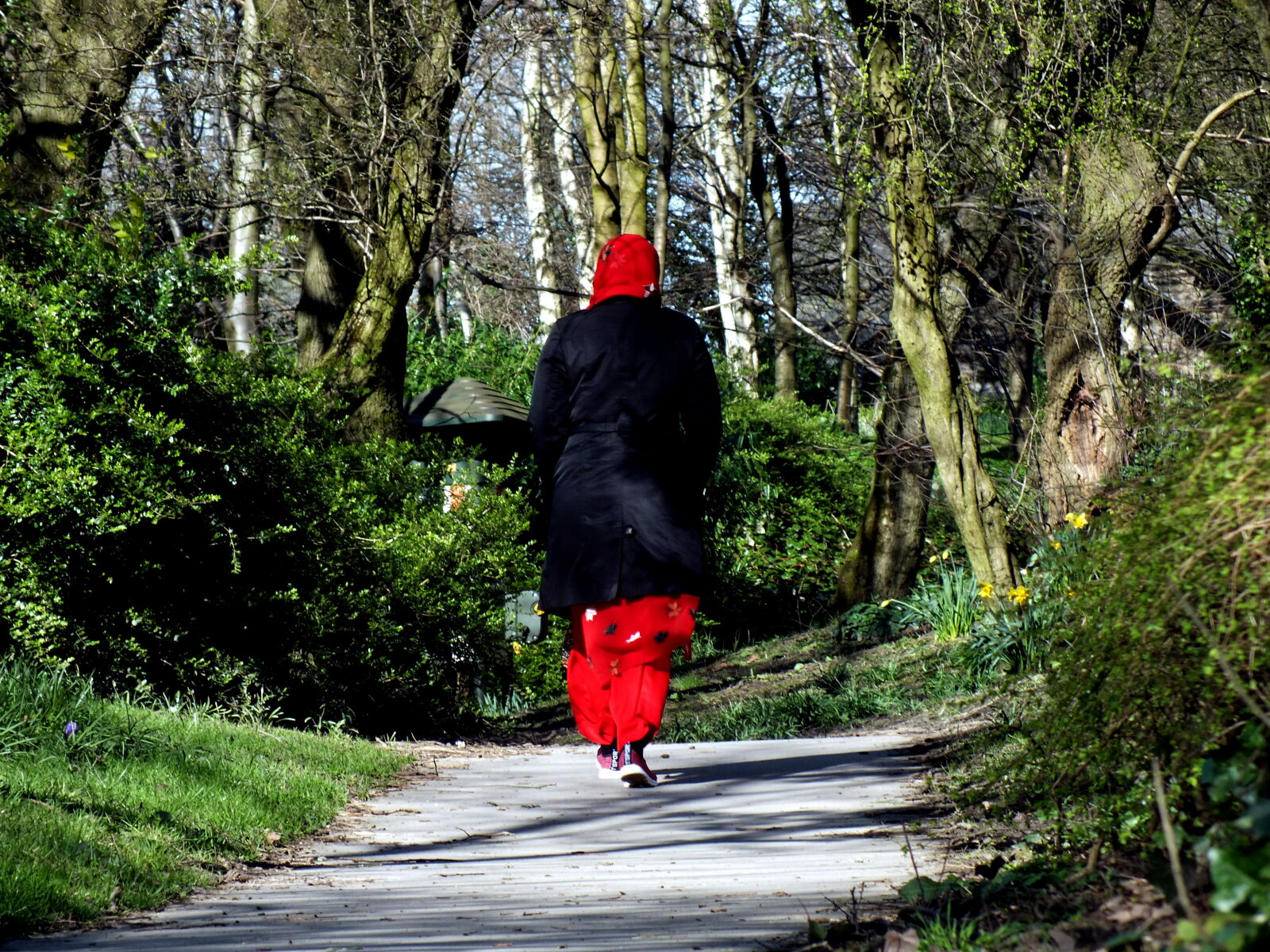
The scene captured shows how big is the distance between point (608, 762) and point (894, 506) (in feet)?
24.9

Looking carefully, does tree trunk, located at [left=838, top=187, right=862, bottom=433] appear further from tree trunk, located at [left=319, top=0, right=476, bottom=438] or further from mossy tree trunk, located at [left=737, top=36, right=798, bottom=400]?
tree trunk, located at [left=319, top=0, right=476, bottom=438]

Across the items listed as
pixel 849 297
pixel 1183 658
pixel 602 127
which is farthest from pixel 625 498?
pixel 849 297

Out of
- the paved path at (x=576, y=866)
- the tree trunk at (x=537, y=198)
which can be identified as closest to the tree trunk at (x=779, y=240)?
the tree trunk at (x=537, y=198)

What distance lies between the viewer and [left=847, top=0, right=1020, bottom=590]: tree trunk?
344 inches

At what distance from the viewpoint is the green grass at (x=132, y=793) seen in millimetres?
3670

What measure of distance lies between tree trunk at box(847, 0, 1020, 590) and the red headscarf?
2.96 meters

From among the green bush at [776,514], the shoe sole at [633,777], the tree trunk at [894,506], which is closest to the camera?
the shoe sole at [633,777]

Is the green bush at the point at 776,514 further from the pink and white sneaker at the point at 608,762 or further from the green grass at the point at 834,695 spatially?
the pink and white sneaker at the point at 608,762

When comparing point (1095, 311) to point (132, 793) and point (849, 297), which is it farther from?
point (849, 297)

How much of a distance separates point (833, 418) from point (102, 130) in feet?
33.5

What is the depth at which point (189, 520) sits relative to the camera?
6.90 m

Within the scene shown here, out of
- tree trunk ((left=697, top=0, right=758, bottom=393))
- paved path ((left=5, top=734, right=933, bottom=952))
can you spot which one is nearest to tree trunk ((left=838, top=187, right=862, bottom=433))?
tree trunk ((left=697, top=0, right=758, bottom=393))

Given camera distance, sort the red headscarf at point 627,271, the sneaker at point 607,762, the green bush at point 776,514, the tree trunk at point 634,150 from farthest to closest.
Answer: the green bush at point 776,514, the tree trunk at point 634,150, the red headscarf at point 627,271, the sneaker at point 607,762

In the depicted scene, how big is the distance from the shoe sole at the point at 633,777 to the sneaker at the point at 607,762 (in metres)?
0.18
